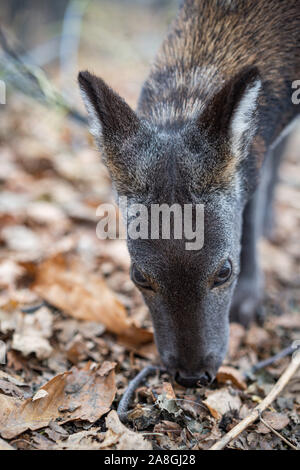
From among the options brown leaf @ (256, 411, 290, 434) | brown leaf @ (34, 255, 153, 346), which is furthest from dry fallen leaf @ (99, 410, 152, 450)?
brown leaf @ (34, 255, 153, 346)

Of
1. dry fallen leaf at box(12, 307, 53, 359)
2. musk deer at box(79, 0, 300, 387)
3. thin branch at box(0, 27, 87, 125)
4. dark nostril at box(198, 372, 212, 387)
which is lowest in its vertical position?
dark nostril at box(198, 372, 212, 387)

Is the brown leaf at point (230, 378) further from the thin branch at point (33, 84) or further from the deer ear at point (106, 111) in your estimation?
the thin branch at point (33, 84)

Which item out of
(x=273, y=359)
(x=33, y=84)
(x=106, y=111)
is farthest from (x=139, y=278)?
(x=33, y=84)

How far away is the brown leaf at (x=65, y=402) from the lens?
9.21ft

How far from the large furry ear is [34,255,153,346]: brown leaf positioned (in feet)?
5.54

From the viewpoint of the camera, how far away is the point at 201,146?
10.4 ft

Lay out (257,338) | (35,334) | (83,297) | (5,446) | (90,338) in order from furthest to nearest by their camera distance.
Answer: (257,338)
(83,297)
(90,338)
(35,334)
(5,446)

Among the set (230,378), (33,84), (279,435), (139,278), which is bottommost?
(279,435)

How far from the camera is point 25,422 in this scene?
9.21ft

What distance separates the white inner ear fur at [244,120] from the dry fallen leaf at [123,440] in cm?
190

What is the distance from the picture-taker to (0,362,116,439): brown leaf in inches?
110

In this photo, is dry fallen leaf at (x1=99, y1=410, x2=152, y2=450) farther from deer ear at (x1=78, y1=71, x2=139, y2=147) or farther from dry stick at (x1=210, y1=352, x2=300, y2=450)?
deer ear at (x1=78, y1=71, x2=139, y2=147)

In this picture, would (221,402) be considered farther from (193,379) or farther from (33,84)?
(33,84)

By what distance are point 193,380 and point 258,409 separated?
1.47 ft
